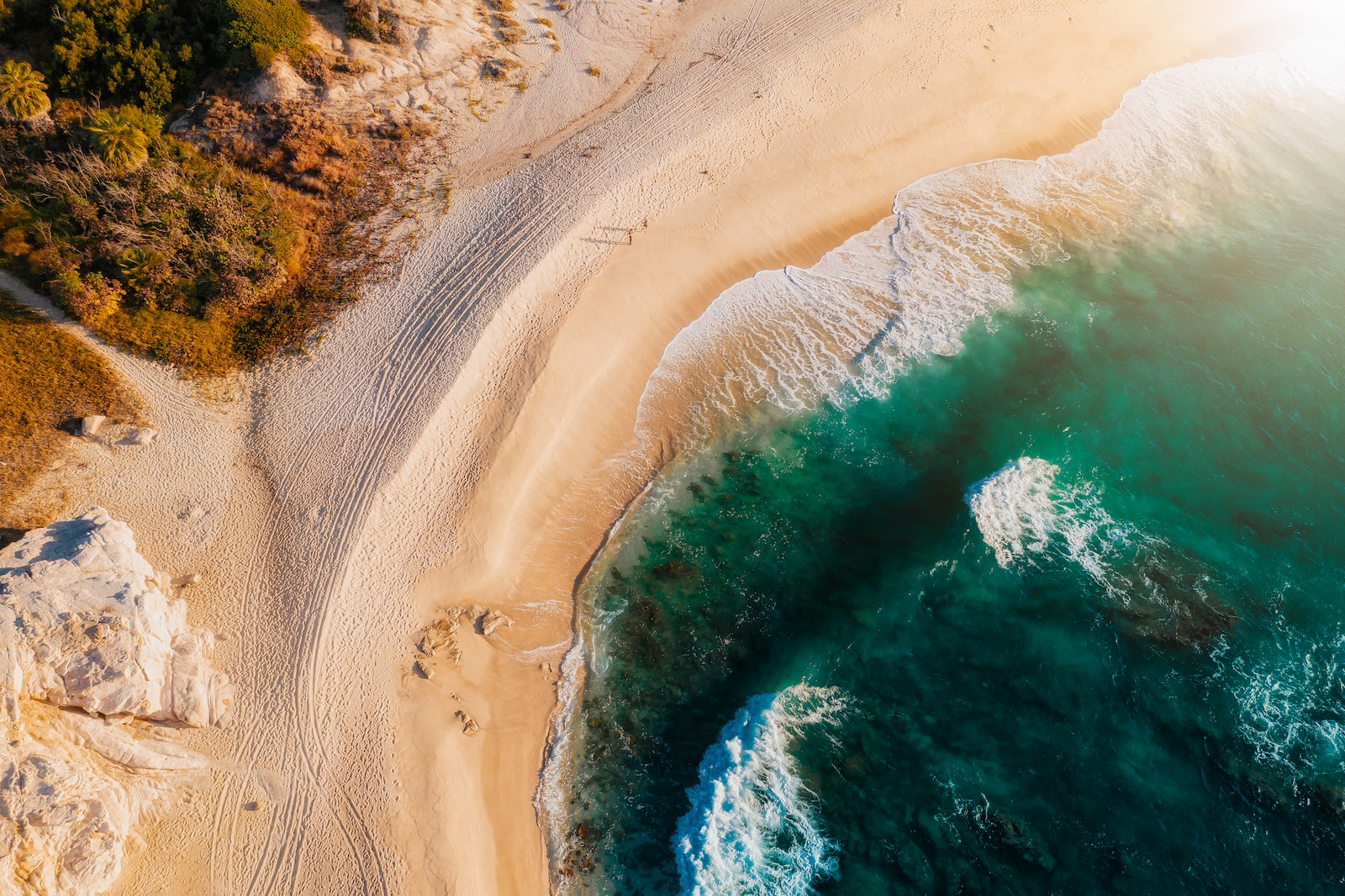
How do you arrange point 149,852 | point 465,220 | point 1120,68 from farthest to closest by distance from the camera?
point 1120,68 < point 465,220 < point 149,852

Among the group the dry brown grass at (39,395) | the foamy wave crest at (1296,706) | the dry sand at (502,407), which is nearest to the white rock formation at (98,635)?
the dry sand at (502,407)

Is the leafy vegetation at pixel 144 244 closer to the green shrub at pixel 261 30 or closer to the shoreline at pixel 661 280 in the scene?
the green shrub at pixel 261 30

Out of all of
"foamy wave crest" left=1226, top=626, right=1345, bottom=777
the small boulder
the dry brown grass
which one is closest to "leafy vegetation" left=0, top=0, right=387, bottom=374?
the dry brown grass

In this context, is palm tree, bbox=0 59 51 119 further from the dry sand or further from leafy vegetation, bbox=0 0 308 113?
the dry sand

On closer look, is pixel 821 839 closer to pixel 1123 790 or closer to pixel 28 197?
pixel 1123 790

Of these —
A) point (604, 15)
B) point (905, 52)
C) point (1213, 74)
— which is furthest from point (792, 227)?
point (1213, 74)

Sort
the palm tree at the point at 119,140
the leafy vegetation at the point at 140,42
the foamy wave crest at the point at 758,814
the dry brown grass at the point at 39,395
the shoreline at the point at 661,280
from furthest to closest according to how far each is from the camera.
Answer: the leafy vegetation at the point at 140,42 < the palm tree at the point at 119,140 < the shoreline at the point at 661,280 < the dry brown grass at the point at 39,395 < the foamy wave crest at the point at 758,814

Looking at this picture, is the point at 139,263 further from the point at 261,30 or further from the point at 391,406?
the point at 261,30
